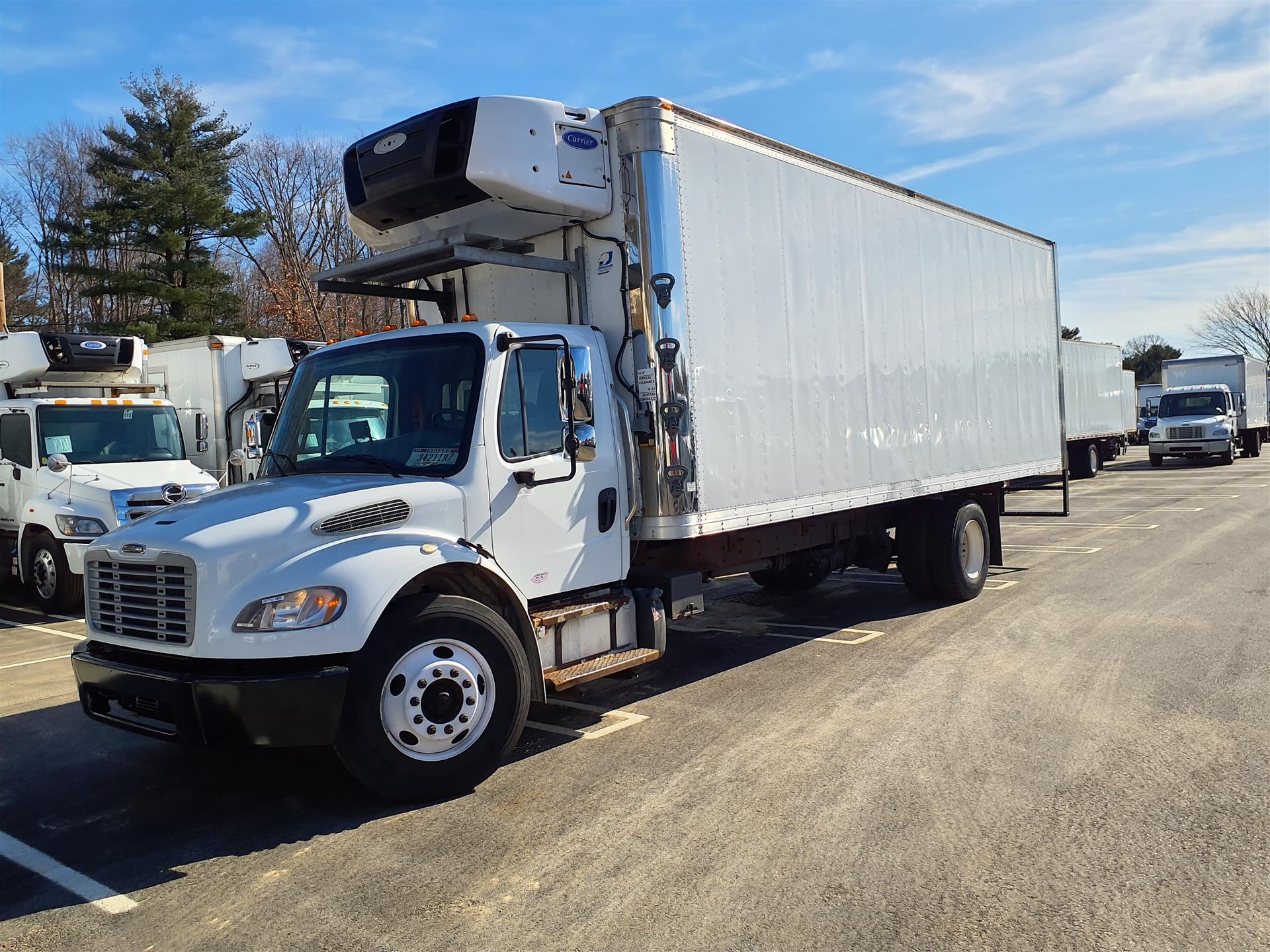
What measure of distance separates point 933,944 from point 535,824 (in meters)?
1.94

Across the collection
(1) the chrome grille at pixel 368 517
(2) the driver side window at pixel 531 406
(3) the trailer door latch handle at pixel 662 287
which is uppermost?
(3) the trailer door latch handle at pixel 662 287

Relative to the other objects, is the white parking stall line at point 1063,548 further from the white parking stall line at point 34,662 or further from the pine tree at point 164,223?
the pine tree at point 164,223

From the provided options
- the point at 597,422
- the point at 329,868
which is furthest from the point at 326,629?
the point at 597,422

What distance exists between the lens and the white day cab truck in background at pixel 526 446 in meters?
4.53

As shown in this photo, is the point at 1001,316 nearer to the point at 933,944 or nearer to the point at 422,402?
the point at 422,402

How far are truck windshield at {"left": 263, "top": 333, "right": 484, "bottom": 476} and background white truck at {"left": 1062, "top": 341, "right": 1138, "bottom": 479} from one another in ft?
78.2

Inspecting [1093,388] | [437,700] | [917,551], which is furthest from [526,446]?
[1093,388]

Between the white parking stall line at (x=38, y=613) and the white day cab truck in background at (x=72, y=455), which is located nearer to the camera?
the white day cab truck in background at (x=72, y=455)

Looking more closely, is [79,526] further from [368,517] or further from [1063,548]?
[1063,548]

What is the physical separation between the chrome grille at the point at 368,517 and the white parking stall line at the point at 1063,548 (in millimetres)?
10031

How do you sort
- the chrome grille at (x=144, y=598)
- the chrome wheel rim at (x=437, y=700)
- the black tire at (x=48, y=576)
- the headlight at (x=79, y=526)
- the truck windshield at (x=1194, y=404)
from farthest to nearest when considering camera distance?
the truck windshield at (x=1194, y=404) → the black tire at (x=48, y=576) → the headlight at (x=79, y=526) → the chrome wheel rim at (x=437, y=700) → the chrome grille at (x=144, y=598)

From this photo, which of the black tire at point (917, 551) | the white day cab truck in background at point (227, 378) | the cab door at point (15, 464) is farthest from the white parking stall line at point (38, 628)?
the black tire at point (917, 551)

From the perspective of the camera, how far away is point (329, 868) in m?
4.11

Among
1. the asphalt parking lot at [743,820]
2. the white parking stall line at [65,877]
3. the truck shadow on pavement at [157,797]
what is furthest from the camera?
the truck shadow on pavement at [157,797]
